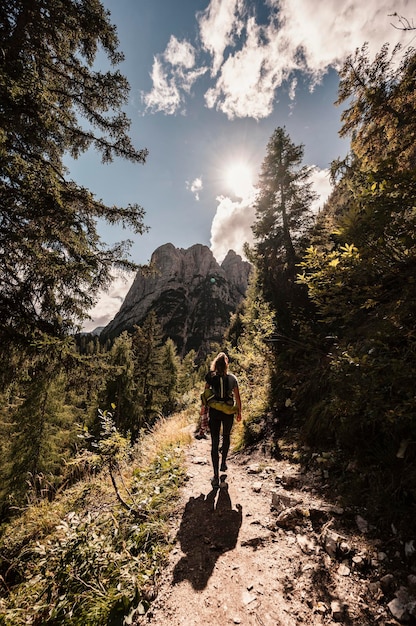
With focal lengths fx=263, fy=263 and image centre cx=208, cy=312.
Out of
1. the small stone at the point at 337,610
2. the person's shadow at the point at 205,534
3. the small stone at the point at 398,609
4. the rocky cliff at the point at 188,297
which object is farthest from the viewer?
the rocky cliff at the point at 188,297

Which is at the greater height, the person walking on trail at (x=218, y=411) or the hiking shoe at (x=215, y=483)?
the person walking on trail at (x=218, y=411)

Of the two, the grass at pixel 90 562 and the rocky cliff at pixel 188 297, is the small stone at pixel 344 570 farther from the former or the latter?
the rocky cliff at pixel 188 297

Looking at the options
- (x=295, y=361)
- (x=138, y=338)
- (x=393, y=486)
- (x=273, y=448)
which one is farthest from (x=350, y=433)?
(x=138, y=338)

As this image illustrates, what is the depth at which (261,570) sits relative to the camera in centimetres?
291

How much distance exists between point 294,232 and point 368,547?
16.1 meters

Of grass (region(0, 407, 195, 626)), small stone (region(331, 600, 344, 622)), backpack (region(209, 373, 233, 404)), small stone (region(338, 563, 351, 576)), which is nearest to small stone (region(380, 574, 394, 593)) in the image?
small stone (region(338, 563, 351, 576))

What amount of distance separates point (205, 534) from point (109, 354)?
4221 mm

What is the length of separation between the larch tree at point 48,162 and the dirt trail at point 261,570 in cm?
387

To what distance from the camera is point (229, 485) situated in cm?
510

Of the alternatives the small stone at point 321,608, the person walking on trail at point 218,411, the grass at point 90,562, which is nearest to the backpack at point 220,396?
the person walking on trail at point 218,411

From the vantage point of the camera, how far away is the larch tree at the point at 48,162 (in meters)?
4.70

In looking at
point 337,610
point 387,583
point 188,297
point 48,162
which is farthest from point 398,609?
point 188,297

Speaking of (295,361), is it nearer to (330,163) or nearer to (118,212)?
(330,163)

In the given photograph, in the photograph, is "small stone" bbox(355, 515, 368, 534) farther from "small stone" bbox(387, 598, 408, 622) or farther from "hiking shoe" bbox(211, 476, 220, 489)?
"hiking shoe" bbox(211, 476, 220, 489)
